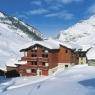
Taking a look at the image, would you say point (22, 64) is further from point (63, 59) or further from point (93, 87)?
point (93, 87)

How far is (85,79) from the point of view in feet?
196

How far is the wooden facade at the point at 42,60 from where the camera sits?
276 ft

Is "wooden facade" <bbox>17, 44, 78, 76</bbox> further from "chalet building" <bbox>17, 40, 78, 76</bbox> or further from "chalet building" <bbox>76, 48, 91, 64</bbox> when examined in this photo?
"chalet building" <bbox>76, 48, 91, 64</bbox>

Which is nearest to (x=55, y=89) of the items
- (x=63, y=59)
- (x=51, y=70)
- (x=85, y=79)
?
(x=85, y=79)

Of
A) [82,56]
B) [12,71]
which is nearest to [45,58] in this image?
[12,71]

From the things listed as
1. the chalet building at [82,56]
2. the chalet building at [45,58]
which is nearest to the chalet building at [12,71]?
the chalet building at [45,58]

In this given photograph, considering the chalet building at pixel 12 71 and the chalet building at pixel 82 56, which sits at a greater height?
the chalet building at pixel 82 56

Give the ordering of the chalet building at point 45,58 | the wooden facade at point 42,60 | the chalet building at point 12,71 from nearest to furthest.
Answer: the chalet building at point 12,71 → the wooden facade at point 42,60 → the chalet building at point 45,58

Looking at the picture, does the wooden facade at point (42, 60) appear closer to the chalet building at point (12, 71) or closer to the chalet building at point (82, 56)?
the chalet building at point (12, 71)

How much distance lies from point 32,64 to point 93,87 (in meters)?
36.5

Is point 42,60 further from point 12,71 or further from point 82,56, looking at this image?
point 82,56

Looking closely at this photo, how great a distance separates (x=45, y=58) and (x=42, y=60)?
86 cm

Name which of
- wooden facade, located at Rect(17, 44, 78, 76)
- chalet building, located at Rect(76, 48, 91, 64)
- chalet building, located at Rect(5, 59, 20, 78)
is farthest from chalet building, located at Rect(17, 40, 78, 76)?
chalet building, located at Rect(76, 48, 91, 64)

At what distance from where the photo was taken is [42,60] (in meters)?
85.2
